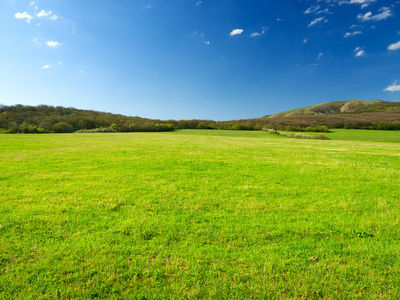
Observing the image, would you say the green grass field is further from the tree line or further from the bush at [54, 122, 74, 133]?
the bush at [54, 122, 74, 133]

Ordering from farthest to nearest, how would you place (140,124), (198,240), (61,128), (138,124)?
(140,124) < (138,124) < (61,128) < (198,240)

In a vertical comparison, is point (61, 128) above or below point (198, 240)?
above

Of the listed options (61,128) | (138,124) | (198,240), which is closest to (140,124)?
(138,124)

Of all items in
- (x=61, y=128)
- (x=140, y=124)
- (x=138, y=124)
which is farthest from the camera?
(x=140, y=124)

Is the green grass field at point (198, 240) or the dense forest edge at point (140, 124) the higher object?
the dense forest edge at point (140, 124)

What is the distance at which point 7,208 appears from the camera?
22.2 feet

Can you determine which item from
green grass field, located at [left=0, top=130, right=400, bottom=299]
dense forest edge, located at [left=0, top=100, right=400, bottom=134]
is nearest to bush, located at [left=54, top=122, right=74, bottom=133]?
dense forest edge, located at [left=0, top=100, right=400, bottom=134]

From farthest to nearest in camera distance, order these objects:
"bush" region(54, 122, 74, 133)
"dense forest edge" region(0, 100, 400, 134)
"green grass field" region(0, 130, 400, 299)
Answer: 1. "bush" region(54, 122, 74, 133)
2. "dense forest edge" region(0, 100, 400, 134)
3. "green grass field" region(0, 130, 400, 299)

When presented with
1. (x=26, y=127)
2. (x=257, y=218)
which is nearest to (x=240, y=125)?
(x=26, y=127)

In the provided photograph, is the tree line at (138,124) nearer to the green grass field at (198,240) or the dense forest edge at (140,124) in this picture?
the dense forest edge at (140,124)

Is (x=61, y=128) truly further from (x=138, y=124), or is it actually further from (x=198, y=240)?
(x=198, y=240)

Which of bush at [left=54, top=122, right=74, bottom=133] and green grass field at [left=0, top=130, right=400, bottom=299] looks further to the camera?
bush at [left=54, top=122, right=74, bottom=133]

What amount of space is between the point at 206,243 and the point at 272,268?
1.66m

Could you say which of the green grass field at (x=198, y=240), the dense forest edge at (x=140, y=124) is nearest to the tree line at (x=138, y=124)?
the dense forest edge at (x=140, y=124)
